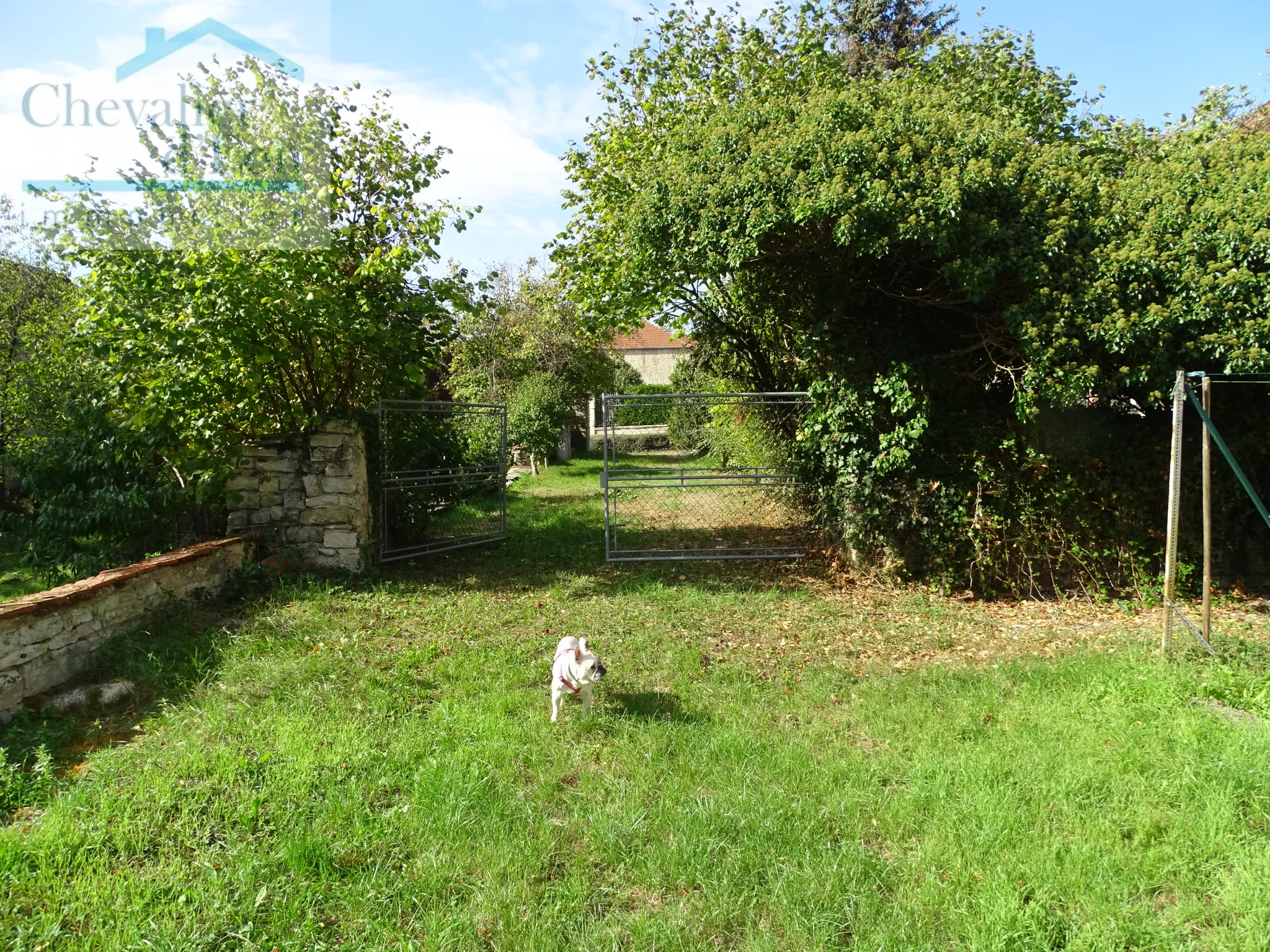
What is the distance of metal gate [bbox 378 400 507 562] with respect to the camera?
791 cm

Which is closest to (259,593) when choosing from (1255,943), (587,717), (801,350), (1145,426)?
(587,717)

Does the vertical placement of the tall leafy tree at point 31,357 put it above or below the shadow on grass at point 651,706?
above

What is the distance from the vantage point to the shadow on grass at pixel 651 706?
4207mm

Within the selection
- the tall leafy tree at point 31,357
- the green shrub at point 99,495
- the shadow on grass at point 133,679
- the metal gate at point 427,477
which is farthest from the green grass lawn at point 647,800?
the tall leafy tree at point 31,357

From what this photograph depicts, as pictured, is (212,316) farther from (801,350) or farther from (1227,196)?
(1227,196)

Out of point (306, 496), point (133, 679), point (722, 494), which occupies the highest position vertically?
point (306, 496)

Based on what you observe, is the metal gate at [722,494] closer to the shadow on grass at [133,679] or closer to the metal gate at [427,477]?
the metal gate at [427,477]

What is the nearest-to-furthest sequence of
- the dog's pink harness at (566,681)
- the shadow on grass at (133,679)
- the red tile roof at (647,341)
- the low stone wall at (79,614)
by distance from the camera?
the shadow on grass at (133,679) → the dog's pink harness at (566,681) → the low stone wall at (79,614) → the red tile roof at (647,341)

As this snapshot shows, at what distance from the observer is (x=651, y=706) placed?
4.38 meters

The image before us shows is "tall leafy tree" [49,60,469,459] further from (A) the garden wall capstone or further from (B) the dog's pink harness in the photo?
(B) the dog's pink harness

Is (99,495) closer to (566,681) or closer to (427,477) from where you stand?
(427,477)

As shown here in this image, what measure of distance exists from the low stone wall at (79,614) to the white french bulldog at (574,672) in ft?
10.9

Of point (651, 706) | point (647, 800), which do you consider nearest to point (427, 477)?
point (651, 706)

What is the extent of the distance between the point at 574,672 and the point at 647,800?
0.88 metres
